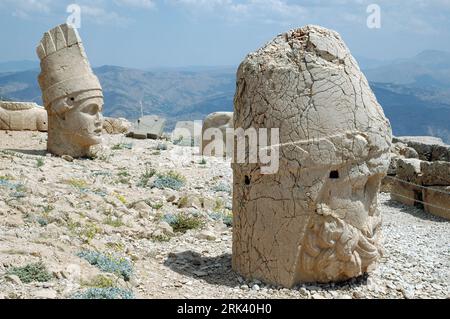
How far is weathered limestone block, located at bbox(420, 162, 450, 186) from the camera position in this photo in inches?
365

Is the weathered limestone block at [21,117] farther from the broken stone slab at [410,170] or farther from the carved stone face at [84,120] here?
the broken stone slab at [410,170]

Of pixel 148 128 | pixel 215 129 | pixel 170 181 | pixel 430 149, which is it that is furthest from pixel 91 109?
pixel 430 149

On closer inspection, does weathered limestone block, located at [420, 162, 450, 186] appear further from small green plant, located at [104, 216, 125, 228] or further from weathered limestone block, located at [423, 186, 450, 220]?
small green plant, located at [104, 216, 125, 228]

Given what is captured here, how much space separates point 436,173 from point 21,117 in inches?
409

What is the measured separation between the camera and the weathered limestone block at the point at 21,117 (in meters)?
13.8

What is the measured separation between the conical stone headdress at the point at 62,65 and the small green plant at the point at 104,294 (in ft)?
23.0

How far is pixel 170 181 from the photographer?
29.9 feet

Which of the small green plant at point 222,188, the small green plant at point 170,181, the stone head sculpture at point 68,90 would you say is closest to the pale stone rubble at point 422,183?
the small green plant at point 222,188

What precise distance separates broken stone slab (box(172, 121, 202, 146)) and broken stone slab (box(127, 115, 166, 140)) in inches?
18.6

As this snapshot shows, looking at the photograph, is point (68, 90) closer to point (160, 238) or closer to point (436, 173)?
point (160, 238)

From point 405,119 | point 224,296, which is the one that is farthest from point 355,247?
point 405,119

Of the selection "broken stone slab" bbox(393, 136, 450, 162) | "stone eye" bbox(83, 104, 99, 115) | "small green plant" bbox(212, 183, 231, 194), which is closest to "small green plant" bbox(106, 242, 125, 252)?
"small green plant" bbox(212, 183, 231, 194)

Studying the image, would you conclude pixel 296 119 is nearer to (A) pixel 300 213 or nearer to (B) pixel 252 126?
(B) pixel 252 126
